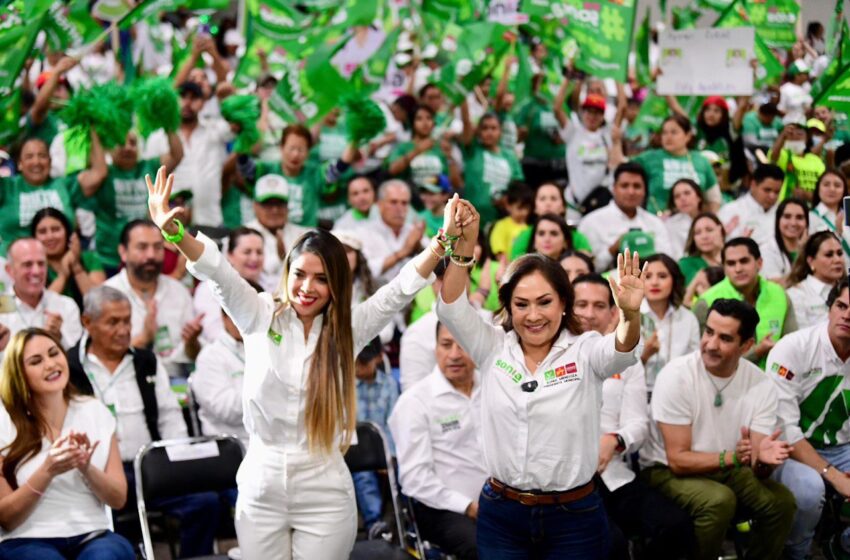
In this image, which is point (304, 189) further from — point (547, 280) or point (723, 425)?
point (547, 280)

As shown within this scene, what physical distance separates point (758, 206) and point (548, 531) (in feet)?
19.1

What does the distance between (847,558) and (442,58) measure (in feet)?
19.1

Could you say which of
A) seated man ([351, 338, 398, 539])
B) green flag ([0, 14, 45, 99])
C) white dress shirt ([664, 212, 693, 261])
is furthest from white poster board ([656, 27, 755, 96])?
green flag ([0, 14, 45, 99])

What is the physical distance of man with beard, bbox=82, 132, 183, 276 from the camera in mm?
8602

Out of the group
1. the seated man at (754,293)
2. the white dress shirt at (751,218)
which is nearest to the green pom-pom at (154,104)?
the seated man at (754,293)

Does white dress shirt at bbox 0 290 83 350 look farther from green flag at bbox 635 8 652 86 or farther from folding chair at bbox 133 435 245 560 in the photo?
green flag at bbox 635 8 652 86

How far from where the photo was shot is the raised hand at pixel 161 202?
4.15 meters

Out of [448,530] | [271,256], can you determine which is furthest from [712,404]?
[271,256]

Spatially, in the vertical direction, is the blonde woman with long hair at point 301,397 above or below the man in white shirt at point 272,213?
below

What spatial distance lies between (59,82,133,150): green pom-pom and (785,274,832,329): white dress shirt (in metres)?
4.61

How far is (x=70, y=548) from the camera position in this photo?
5.25 metres

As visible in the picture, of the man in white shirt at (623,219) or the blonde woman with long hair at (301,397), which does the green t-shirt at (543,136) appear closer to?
the man in white shirt at (623,219)

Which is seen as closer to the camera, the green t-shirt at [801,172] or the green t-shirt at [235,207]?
the green t-shirt at [235,207]

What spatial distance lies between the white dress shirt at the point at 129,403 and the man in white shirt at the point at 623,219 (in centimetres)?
380
